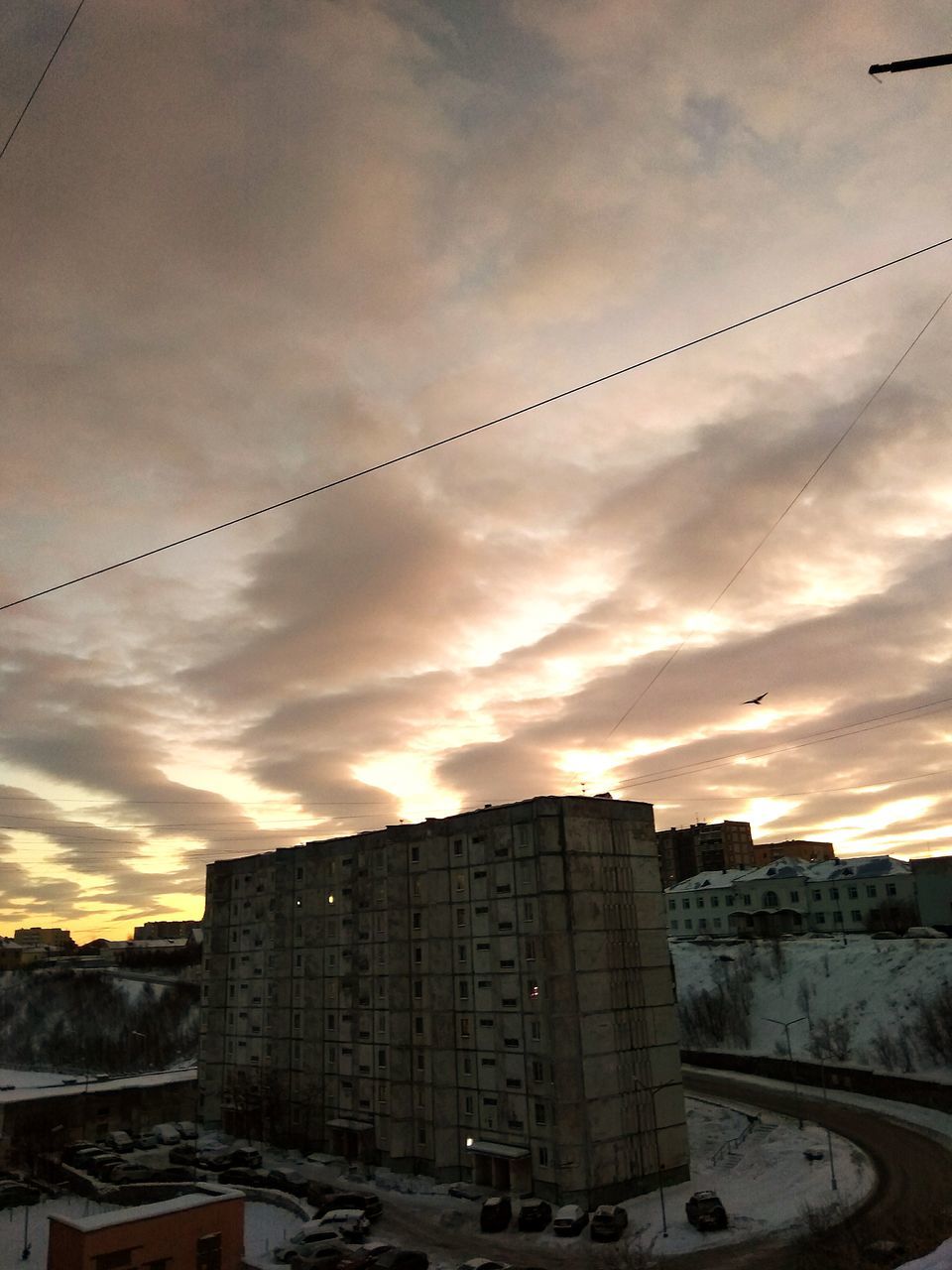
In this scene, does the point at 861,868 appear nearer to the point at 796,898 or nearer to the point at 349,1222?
the point at 796,898

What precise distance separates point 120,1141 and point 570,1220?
184ft

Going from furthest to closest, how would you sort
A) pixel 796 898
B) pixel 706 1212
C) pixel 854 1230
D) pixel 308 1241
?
pixel 796 898, pixel 308 1241, pixel 706 1212, pixel 854 1230

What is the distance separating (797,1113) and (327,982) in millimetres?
43768

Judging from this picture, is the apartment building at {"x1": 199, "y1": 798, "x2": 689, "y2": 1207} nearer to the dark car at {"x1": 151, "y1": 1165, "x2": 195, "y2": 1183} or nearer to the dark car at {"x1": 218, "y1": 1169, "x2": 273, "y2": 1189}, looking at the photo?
the dark car at {"x1": 218, "y1": 1169, "x2": 273, "y2": 1189}

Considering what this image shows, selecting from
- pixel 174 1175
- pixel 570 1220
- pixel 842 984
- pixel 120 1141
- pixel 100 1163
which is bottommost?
pixel 120 1141

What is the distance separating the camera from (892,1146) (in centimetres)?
6353

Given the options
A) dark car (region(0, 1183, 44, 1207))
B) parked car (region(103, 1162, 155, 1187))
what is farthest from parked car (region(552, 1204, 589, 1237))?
dark car (region(0, 1183, 44, 1207))

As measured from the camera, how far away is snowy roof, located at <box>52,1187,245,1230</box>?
4162 centimetres

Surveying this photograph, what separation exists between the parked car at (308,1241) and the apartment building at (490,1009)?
1205 cm

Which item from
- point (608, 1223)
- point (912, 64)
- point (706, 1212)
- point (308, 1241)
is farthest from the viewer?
point (308, 1241)

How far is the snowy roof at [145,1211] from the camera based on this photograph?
41.6m

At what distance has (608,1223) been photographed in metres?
50.5

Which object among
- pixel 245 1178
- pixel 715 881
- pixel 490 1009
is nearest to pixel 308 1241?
pixel 490 1009

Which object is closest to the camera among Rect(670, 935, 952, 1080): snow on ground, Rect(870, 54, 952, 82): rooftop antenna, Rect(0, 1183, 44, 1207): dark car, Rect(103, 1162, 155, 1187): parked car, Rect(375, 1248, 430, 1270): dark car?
Rect(870, 54, 952, 82): rooftop antenna
